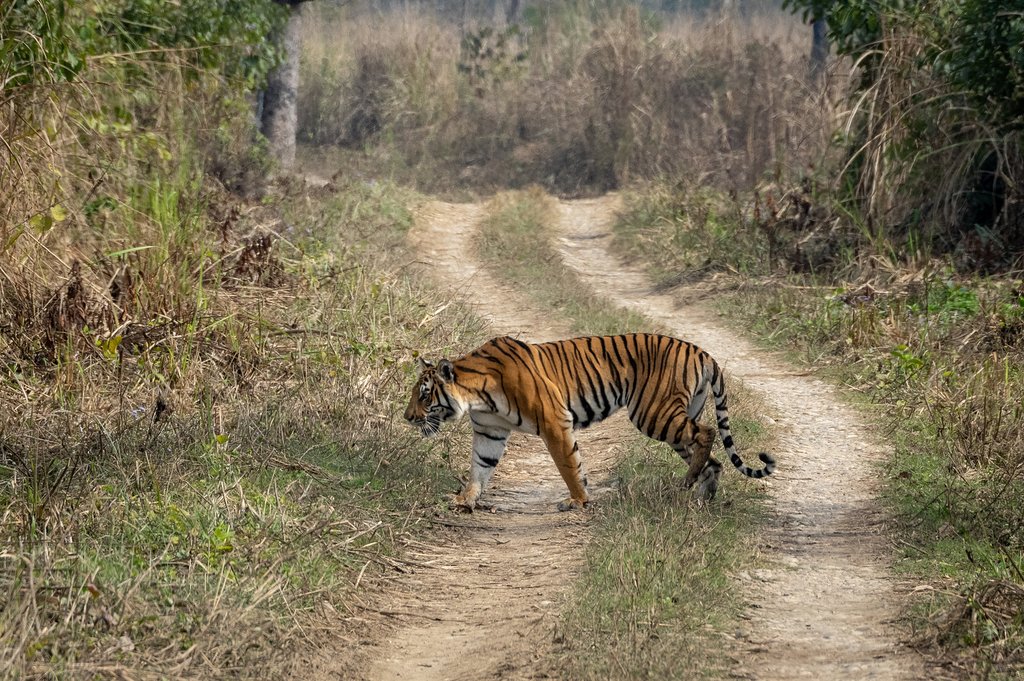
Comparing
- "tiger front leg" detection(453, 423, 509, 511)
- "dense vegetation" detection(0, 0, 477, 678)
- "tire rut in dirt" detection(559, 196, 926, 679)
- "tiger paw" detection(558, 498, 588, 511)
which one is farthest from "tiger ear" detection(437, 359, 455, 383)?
→ "tire rut in dirt" detection(559, 196, 926, 679)

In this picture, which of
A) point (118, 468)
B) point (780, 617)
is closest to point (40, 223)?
point (118, 468)

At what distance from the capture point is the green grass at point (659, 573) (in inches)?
177

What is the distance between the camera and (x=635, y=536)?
566cm

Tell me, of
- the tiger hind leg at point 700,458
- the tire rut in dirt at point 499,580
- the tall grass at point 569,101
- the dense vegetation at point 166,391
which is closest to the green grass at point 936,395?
the tiger hind leg at point 700,458

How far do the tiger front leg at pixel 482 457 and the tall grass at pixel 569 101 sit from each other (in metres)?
10.4

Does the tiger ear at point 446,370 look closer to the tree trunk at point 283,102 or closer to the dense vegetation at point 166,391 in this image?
the dense vegetation at point 166,391

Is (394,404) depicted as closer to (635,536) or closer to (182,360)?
(182,360)

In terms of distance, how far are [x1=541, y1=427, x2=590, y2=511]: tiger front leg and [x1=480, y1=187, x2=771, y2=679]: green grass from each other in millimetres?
123

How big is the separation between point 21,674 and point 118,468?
6.60 feet

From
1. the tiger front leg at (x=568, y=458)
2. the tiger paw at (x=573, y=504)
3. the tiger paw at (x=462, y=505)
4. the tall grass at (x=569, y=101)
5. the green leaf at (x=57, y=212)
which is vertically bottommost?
the tall grass at (x=569, y=101)

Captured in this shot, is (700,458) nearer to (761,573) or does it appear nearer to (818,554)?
(818,554)

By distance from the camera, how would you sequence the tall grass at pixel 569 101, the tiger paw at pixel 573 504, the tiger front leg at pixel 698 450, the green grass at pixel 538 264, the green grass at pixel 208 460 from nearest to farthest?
the green grass at pixel 208 460 → the tiger front leg at pixel 698 450 → the tiger paw at pixel 573 504 → the green grass at pixel 538 264 → the tall grass at pixel 569 101

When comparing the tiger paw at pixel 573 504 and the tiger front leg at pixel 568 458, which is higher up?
the tiger front leg at pixel 568 458

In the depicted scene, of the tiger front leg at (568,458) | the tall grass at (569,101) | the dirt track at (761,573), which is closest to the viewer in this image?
the dirt track at (761,573)
